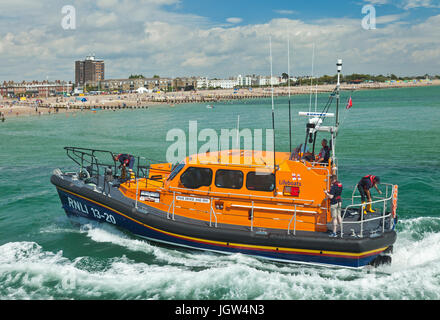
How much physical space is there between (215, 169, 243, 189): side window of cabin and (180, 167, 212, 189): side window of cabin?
0.67 feet

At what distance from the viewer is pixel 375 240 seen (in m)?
8.22

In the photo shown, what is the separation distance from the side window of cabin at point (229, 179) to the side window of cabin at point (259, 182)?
190 millimetres

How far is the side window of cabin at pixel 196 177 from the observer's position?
9.27m

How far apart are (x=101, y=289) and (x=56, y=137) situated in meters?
30.0

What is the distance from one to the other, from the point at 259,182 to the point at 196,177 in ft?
5.04

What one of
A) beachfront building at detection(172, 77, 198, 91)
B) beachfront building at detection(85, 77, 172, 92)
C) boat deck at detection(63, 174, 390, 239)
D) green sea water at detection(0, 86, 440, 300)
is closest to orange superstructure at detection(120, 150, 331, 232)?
boat deck at detection(63, 174, 390, 239)

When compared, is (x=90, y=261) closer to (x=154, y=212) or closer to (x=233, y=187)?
(x=154, y=212)

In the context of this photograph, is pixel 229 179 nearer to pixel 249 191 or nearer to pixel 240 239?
pixel 249 191

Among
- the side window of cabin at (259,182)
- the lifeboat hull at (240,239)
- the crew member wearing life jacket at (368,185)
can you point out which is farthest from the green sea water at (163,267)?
the side window of cabin at (259,182)

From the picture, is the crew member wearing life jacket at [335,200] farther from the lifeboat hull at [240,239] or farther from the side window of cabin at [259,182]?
the side window of cabin at [259,182]

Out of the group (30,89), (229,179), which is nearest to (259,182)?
(229,179)

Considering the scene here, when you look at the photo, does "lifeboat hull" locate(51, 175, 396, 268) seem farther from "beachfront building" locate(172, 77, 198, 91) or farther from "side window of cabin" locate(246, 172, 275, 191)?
"beachfront building" locate(172, 77, 198, 91)

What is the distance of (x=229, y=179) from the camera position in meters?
9.14

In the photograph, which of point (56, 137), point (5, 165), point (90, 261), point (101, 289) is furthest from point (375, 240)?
point (56, 137)
